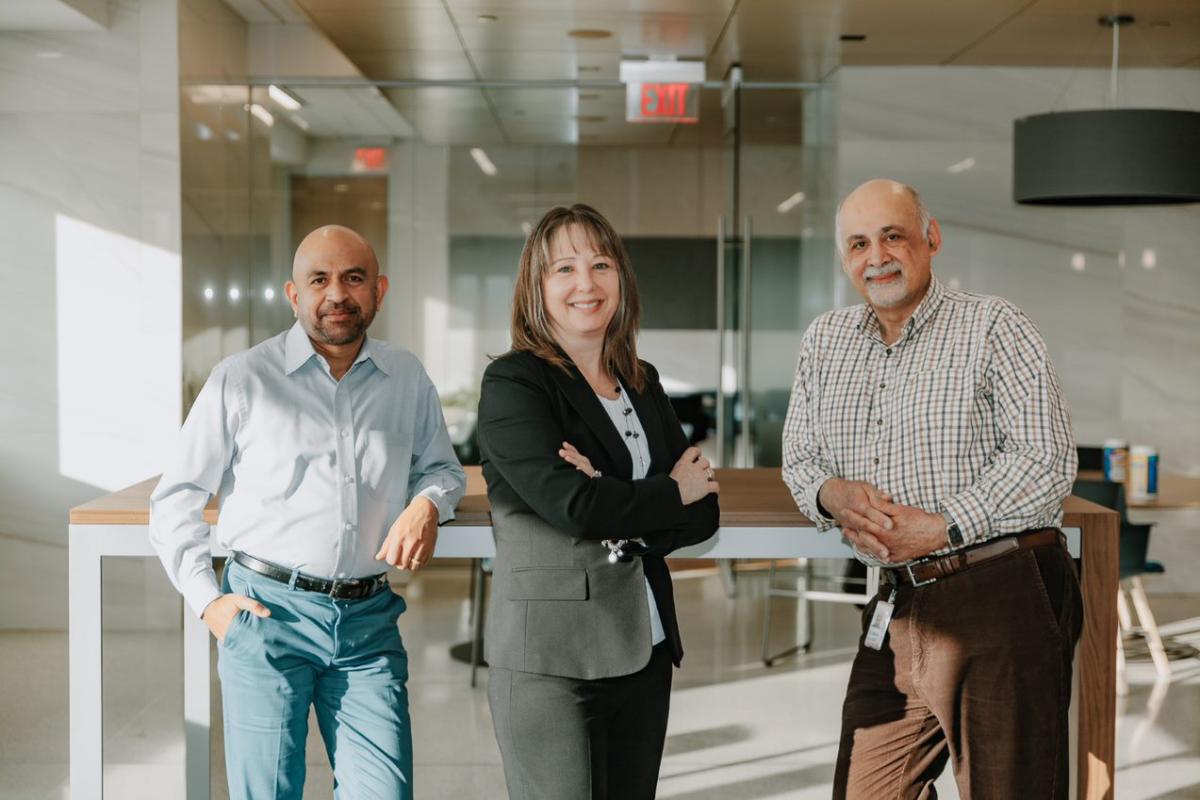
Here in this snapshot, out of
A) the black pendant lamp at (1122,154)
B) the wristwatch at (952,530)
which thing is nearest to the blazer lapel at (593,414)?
the wristwatch at (952,530)

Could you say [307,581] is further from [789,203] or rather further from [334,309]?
[789,203]

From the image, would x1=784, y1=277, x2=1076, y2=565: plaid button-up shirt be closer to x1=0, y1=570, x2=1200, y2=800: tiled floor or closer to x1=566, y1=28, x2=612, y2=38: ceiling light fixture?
x1=0, y1=570, x2=1200, y2=800: tiled floor

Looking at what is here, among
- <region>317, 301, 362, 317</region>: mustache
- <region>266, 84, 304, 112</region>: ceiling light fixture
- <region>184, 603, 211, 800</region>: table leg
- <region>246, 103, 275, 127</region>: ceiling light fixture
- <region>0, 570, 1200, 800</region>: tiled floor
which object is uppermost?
<region>266, 84, 304, 112</region>: ceiling light fixture

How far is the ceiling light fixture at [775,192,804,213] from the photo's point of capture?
24.1 feet

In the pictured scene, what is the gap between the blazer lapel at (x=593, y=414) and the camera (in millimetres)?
2043

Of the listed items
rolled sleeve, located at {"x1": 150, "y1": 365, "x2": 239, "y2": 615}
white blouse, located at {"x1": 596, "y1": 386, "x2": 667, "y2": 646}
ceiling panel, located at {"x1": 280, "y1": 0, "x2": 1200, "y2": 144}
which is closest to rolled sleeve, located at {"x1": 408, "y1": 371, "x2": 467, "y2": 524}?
rolled sleeve, located at {"x1": 150, "y1": 365, "x2": 239, "y2": 615}

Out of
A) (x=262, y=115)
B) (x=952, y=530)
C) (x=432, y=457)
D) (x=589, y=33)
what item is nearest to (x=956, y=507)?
(x=952, y=530)

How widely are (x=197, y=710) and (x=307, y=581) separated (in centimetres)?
79

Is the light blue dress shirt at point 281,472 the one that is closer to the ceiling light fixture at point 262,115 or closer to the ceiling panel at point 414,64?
the ceiling panel at point 414,64

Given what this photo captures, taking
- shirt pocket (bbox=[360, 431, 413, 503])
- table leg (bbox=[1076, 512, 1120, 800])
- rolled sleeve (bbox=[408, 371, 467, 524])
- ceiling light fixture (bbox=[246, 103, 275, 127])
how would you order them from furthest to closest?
ceiling light fixture (bbox=[246, 103, 275, 127])
table leg (bbox=[1076, 512, 1120, 800])
rolled sleeve (bbox=[408, 371, 467, 524])
shirt pocket (bbox=[360, 431, 413, 503])

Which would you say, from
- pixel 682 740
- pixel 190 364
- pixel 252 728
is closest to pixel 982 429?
pixel 252 728

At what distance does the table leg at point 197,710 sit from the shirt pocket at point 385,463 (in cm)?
77

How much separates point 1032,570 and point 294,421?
145 cm

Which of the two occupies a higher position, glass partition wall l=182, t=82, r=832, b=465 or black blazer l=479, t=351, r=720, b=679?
glass partition wall l=182, t=82, r=832, b=465
